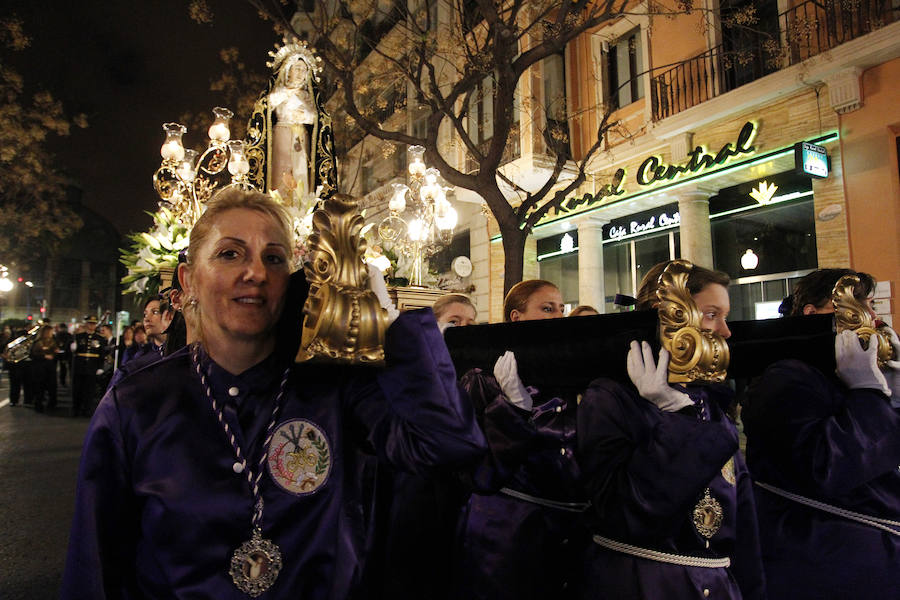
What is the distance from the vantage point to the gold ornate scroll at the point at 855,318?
2.54 meters

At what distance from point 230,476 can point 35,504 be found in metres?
5.87

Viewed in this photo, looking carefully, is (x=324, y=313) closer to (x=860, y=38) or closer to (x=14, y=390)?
(x=860, y=38)

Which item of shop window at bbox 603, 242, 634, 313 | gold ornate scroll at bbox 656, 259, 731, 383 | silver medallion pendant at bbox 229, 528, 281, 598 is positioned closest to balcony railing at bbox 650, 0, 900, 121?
shop window at bbox 603, 242, 634, 313

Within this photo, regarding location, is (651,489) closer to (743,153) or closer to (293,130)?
(293,130)

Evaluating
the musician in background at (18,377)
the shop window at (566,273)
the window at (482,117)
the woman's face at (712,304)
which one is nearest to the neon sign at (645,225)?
the shop window at (566,273)

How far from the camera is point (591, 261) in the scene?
14883 millimetres

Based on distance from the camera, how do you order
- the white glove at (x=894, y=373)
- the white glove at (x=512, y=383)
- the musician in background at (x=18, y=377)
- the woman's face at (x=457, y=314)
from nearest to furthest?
the white glove at (x=512, y=383) → the white glove at (x=894, y=373) → the woman's face at (x=457, y=314) → the musician in background at (x=18, y=377)

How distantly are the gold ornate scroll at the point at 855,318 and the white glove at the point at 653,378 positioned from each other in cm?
109

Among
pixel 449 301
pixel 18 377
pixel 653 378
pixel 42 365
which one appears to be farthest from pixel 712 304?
pixel 18 377

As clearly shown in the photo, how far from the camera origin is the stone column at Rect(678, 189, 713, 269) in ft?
39.3

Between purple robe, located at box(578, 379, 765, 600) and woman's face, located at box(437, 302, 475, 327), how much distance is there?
5.70 ft

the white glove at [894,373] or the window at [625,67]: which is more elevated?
the window at [625,67]

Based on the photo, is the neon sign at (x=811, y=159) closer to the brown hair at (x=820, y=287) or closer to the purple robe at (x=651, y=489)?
the brown hair at (x=820, y=287)

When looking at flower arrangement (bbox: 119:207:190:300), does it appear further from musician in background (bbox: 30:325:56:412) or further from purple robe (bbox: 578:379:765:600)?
musician in background (bbox: 30:325:56:412)
